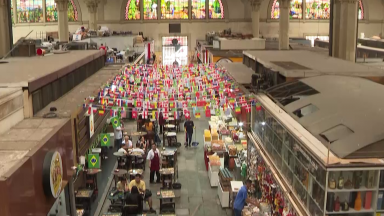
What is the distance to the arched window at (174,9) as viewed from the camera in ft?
144

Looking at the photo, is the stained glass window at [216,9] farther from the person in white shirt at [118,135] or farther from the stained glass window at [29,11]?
the person in white shirt at [118,135]

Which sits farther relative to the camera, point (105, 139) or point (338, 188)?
point (105, 139)

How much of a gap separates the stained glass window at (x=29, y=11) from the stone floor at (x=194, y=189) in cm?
3059

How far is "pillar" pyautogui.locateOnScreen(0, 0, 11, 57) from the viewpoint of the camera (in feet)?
58.7

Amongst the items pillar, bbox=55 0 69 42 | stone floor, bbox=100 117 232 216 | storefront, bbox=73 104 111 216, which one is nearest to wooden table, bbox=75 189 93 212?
storefront, bbox=73 104 111 216

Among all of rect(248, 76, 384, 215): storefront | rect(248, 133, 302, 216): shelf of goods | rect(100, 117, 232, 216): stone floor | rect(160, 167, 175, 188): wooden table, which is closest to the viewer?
rect(248, 76, 384, 215): storefront

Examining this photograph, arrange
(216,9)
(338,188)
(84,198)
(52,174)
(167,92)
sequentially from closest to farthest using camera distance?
(338,188)
(52,174)
(84,198)
(167,92)
(216,9)

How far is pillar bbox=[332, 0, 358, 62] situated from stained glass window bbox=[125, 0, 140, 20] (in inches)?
1165

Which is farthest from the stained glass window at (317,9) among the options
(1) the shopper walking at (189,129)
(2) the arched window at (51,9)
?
(1) the shopper walking at (189,129)

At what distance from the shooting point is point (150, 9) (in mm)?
44062

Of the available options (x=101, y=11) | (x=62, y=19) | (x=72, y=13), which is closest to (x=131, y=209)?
(x=62, y=19)

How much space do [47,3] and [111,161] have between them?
31.5 meters

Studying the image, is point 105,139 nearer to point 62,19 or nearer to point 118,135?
point 118,135

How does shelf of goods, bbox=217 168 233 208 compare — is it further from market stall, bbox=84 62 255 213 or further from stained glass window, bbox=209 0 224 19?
stained glass window, bbox=209 0 224 19
